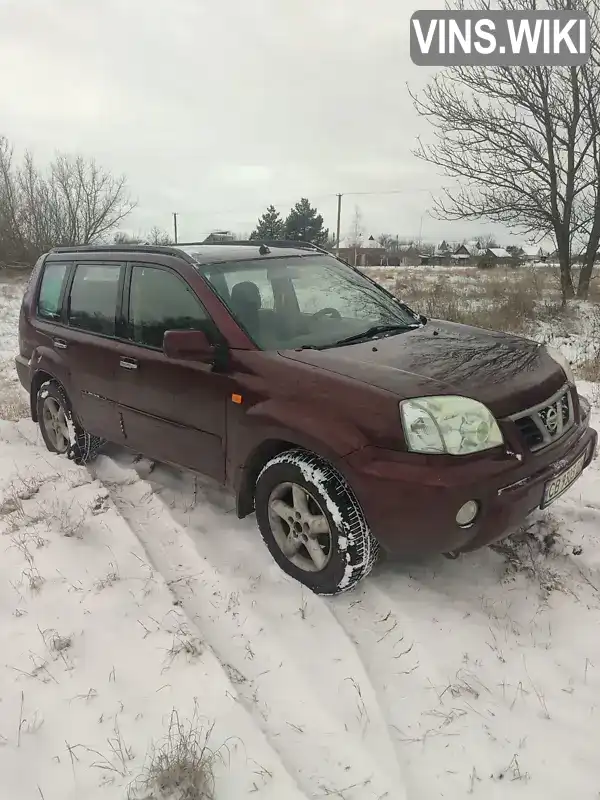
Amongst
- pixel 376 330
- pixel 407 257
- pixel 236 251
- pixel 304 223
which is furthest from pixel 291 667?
pixel 407 257

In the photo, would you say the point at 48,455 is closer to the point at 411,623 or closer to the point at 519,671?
the point at 411,623

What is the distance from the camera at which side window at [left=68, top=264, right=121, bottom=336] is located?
13.4 ft

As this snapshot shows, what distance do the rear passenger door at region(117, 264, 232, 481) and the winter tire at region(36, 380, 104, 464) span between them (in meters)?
0.83

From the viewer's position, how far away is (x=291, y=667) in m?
2.49

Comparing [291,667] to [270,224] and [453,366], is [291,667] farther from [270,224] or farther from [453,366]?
[270,224]

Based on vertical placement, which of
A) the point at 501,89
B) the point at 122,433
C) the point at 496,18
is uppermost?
the point at 496,18

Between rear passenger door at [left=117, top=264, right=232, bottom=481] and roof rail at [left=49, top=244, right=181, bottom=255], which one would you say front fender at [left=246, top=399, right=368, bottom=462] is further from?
roof rail at [left=49, top=244, right=181, bottom=255]

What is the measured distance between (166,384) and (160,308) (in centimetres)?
51

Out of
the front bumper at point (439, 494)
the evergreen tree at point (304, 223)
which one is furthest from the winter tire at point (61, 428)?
the evergreen tree at point (304, 223)

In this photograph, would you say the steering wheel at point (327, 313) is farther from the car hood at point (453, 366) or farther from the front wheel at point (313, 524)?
the front wheel at point (313, 524)

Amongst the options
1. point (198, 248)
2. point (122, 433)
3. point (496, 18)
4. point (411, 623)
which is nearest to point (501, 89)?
point (496, 18)

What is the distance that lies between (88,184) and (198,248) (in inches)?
1235

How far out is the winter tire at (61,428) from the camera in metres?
4.69

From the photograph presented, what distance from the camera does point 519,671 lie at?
2420 mm
